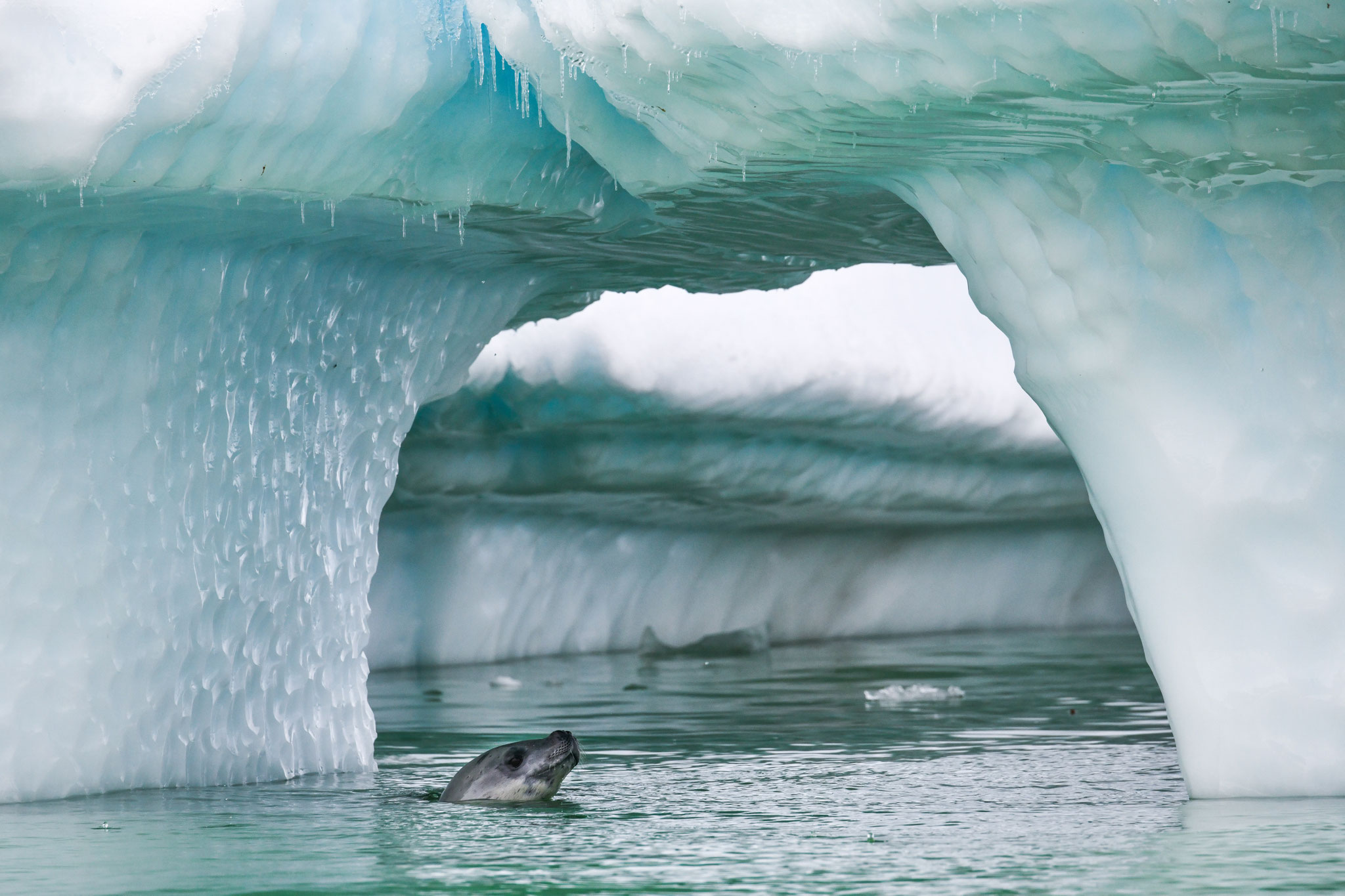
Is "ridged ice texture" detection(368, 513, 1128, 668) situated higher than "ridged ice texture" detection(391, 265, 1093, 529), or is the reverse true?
"ridged ice texture" detection(391, 265, 1093, 529)

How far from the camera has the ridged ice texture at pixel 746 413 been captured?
35.7 ft

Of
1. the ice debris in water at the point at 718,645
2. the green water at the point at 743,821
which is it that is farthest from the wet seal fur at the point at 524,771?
the ice debris in water at the point at 718,645

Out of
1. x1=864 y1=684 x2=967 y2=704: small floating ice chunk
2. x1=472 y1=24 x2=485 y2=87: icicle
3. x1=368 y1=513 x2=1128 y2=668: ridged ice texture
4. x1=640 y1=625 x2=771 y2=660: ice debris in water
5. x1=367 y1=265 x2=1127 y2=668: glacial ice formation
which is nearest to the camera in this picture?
x1=472 y1=24 x2=485 y2=87: icicle

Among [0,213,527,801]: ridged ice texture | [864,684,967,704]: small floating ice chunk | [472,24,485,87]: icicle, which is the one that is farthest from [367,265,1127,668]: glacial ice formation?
[472,24,485,87]: icicle

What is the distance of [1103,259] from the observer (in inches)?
184

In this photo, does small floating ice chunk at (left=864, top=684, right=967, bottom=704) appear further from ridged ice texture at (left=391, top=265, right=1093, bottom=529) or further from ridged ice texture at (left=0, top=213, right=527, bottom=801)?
ridged ice texture at (left=0, top=213, right=527, bottom=801)

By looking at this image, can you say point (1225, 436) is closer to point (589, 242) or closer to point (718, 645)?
point (589, 242)

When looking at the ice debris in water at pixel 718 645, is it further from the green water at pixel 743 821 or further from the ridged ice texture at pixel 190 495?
the ridged ice texture at pixel 190 495

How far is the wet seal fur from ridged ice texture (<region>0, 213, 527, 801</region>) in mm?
1116

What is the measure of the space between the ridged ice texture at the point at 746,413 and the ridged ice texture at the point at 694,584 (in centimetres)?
28

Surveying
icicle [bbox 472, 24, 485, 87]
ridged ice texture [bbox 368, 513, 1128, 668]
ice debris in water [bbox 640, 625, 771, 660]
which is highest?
icicle [bbox 472, 24, 485, 87]

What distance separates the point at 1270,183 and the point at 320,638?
11.8 ft

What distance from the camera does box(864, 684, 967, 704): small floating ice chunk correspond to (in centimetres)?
911

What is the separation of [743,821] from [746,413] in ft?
23.0
